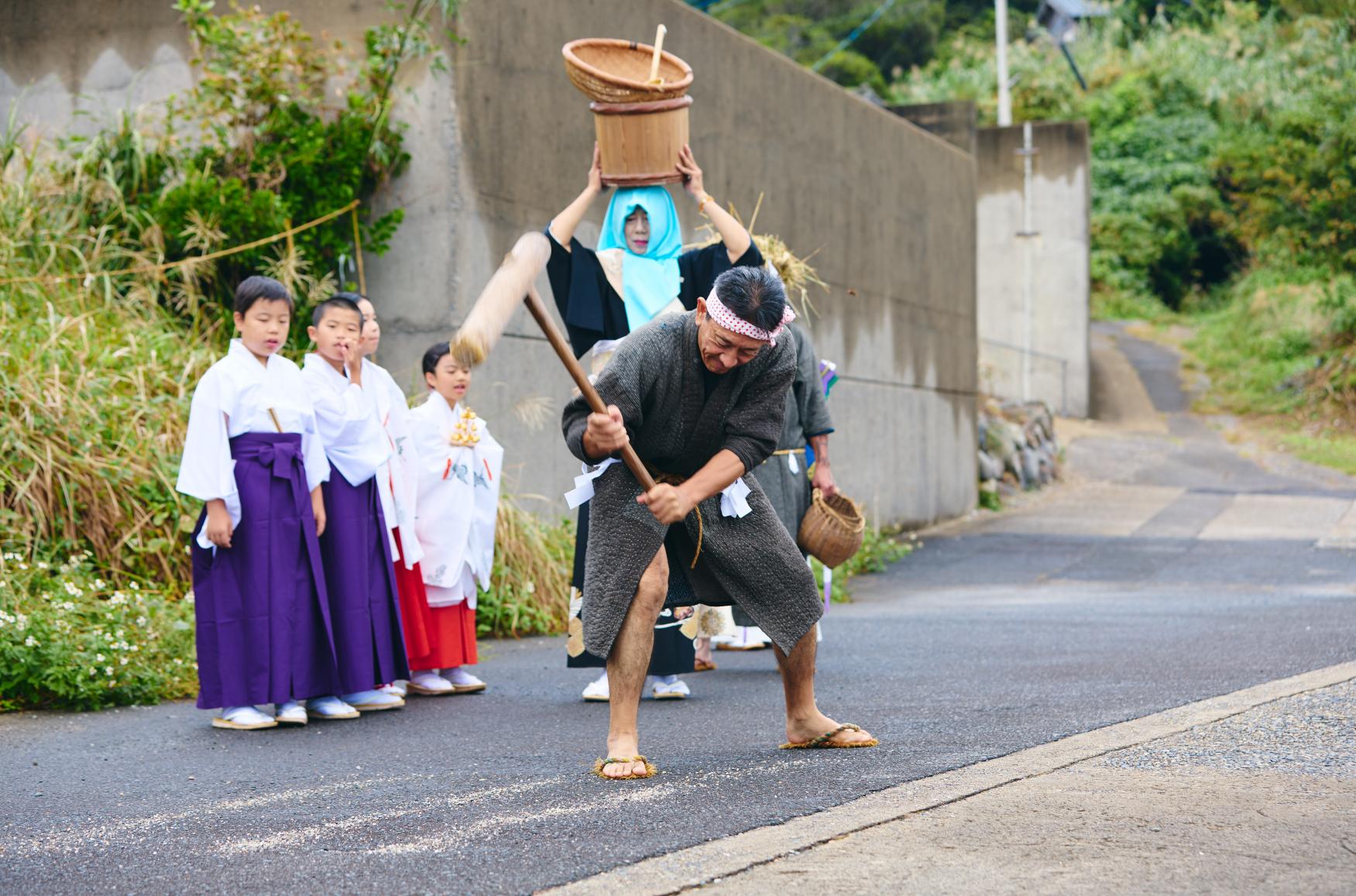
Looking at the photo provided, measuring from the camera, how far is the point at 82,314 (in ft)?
29.2

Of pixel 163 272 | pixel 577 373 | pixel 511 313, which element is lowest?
pixel 577 373

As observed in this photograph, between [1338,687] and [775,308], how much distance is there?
2898 mm

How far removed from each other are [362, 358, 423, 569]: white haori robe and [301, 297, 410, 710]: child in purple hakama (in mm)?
133

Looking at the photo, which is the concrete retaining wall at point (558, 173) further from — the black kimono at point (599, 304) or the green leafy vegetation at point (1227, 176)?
the green leafy vegetation at point (1227, 176)

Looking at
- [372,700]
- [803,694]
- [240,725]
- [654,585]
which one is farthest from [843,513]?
[240,725]

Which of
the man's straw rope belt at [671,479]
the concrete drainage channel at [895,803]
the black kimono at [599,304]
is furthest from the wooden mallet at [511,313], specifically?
the black kimono at [599,304]

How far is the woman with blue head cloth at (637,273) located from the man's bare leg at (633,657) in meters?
1.33

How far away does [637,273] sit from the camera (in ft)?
20.8

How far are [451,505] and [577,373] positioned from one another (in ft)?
10.8

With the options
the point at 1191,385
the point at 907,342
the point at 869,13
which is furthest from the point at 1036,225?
the point at 869,13

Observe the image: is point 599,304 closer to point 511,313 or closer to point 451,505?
point 451,505

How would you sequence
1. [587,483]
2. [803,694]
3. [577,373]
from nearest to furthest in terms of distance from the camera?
[577,373]
[587,483]
[803,694]

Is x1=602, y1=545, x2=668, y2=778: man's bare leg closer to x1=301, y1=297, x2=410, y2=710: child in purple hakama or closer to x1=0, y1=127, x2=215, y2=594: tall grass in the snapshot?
x1=301, y1=297, x2=410, y2=710: child in purple hakama

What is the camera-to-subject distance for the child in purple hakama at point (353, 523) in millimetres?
6496
